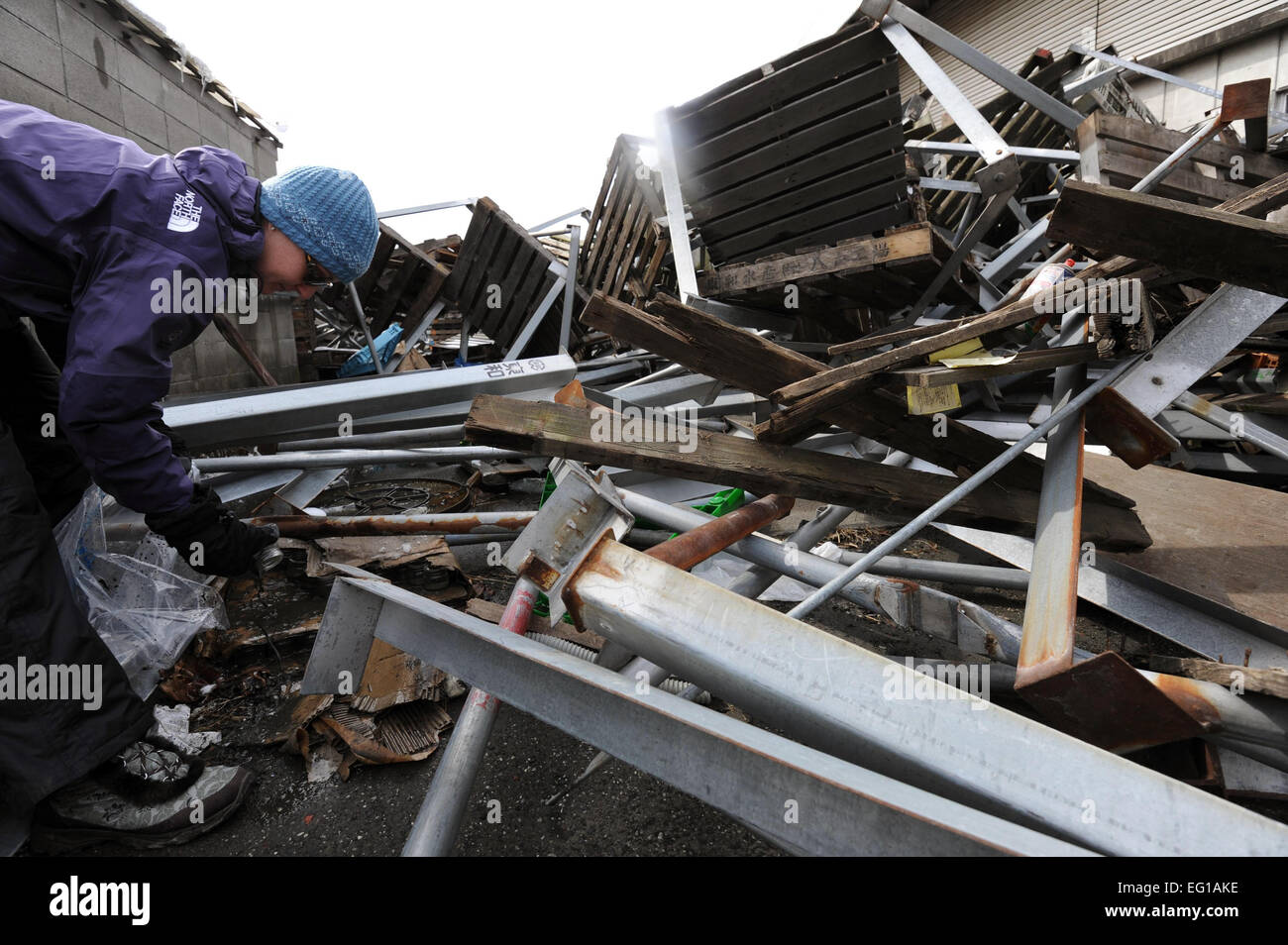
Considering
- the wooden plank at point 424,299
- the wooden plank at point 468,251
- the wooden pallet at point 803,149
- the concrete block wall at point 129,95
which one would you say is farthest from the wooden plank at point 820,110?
the concrete block wall at point 129,95

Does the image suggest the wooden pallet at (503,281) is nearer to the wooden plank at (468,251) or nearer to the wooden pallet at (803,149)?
the wooden plank at (468,251)

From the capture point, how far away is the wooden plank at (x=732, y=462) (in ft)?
6.26

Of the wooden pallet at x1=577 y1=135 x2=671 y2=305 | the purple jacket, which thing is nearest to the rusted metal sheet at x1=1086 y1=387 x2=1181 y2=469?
the purple jacket

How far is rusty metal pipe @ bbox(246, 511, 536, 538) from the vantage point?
A: 278 cm

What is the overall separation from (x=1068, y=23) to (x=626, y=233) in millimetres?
9721

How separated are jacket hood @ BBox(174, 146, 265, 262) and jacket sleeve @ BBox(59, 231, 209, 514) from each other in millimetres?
207

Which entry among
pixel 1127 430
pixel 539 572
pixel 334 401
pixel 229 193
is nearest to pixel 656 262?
pixel 334 401

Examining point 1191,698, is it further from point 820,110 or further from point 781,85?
point 781,85

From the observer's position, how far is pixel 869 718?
1107 millimetres

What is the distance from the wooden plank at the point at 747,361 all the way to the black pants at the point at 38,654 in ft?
5.48

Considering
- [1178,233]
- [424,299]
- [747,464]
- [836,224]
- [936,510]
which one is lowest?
[936,510]

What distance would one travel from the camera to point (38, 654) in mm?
1631

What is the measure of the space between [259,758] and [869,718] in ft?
6.90
